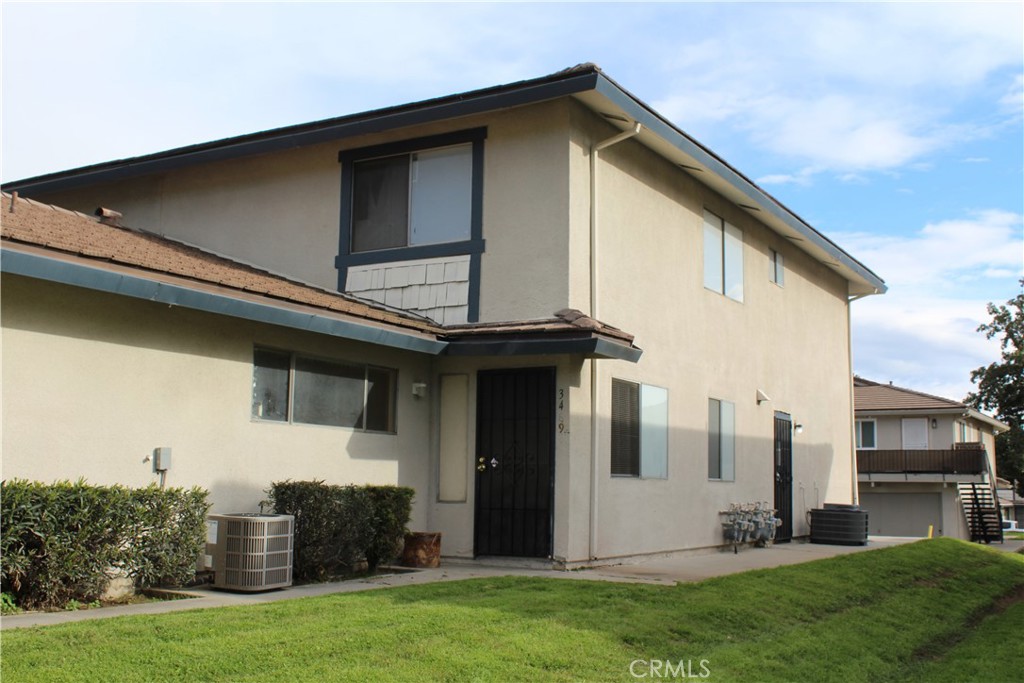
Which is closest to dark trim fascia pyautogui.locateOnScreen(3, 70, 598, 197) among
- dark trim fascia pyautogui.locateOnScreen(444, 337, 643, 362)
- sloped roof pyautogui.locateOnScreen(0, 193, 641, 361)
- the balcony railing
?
sloped roof pyautogui.locateOnScreen(0, 193, 641, 361)

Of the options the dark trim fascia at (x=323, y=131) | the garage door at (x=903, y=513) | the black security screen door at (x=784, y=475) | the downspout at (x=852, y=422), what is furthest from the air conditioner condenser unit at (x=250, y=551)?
the garage door at (x=903, y=513)

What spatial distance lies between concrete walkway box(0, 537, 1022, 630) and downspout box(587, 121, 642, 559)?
0.61m

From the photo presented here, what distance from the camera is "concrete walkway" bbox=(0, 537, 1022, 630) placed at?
8148mm

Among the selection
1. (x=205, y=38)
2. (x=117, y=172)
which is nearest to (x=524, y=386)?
(x=205, y=38)

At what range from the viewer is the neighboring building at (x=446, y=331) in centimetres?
976

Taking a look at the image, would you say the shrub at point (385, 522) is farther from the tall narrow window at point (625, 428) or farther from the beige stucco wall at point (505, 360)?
the tall narrow window at point (625, 428)

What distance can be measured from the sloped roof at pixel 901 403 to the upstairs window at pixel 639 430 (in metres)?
25.1

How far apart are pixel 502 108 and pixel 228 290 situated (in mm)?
4501

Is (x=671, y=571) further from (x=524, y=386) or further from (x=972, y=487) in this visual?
(x=972, y=487)

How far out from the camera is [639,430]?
14148 millimetres

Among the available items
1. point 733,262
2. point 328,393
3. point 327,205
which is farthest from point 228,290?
point 733,262

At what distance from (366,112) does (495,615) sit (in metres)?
7.88

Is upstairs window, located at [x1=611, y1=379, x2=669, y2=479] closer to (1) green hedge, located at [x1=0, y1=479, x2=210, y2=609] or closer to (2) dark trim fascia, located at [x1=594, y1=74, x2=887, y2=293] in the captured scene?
(2) dark trim fascia, located at [x1=594, y1=74, x2=887, y2=293]

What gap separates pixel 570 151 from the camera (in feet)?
42.1
